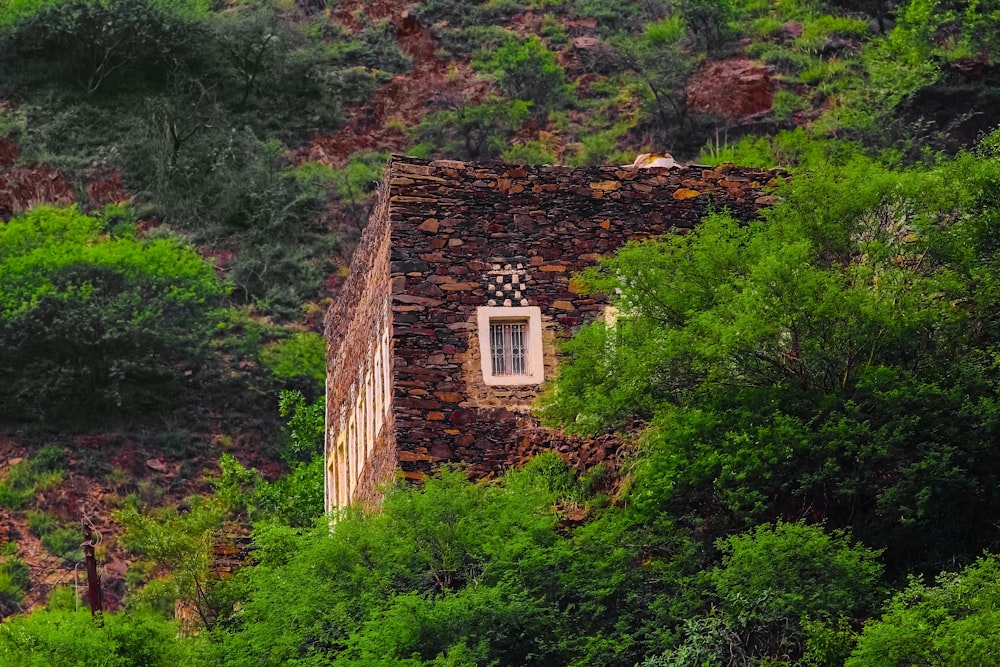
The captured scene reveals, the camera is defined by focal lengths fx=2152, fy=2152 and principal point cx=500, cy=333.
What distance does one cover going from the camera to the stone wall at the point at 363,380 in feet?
88.3

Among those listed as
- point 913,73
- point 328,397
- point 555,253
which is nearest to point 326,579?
point 555,253

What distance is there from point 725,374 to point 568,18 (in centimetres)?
4333

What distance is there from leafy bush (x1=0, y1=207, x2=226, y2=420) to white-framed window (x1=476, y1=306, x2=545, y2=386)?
22.2 m

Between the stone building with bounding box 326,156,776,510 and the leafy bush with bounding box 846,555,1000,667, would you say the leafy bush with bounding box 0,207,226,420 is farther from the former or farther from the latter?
the leafy bush with bounding box 846,555,1000,667

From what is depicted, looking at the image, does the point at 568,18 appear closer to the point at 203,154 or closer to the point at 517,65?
the point at 517,65

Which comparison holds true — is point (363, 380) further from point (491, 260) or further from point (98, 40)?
point (98, 40)

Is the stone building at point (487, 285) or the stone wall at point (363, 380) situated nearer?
the stone building at point (487, 285)

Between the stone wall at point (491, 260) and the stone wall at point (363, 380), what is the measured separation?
34 cm

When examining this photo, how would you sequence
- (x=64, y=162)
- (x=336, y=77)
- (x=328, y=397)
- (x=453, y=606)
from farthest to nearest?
1. (x=336, y=77)
2. (x=64, y=162)
3. (x=328, y=397)
4. (x=453, y=606)

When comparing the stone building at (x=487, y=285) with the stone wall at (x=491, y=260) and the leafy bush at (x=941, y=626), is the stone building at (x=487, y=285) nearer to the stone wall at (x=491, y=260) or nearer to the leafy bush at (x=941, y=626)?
the stone wall at (x=491, y=260)

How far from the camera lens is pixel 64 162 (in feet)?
189

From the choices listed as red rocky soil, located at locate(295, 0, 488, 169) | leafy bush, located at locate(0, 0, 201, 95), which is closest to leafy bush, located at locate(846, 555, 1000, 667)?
red rocky soil, located at locate(295, 0, 488, 169)

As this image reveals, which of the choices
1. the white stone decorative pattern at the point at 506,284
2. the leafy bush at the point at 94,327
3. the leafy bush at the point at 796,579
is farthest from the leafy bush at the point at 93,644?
the leafy bush at the point at 94,327

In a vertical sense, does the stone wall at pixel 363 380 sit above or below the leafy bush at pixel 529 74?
below
